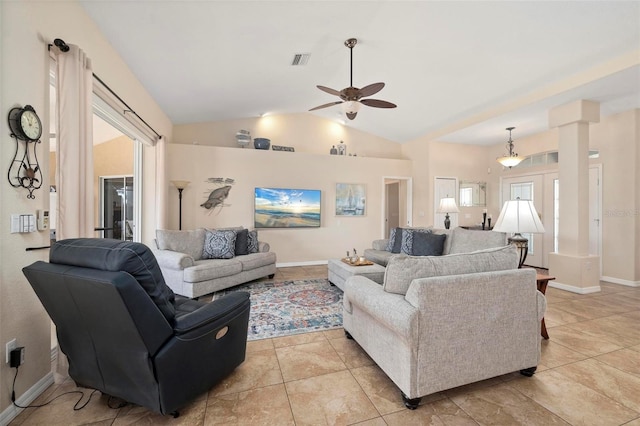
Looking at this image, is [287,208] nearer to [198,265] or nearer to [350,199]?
[350,199]

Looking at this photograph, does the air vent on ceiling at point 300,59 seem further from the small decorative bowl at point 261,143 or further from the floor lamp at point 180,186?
the floor lamp at point 180,186

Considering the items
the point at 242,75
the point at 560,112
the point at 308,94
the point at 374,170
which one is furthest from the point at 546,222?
the point at 242,75

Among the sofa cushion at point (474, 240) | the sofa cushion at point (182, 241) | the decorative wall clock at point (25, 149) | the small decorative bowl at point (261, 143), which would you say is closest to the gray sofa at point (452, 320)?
the sofa cushion at point (474, 240)

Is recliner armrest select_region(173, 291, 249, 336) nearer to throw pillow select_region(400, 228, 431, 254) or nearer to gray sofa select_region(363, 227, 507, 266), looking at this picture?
gray sofa select_region(363, 227, 507, 266)

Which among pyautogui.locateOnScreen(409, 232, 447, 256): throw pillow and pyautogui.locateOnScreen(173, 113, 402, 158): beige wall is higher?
pyautogui.locateOnScreen(173, 113, 402, 158): beige wall

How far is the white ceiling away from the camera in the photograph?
277 cm

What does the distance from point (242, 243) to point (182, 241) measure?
898mm

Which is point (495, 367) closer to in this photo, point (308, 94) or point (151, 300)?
point (151, 300)

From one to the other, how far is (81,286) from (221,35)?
115 inches

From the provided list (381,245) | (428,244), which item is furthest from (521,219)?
(381,245)

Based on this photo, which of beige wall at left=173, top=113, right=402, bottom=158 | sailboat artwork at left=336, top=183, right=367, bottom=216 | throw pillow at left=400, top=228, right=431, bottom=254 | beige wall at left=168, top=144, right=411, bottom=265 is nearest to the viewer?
throw pillow at left=400, top=228, right=431, bottom=254

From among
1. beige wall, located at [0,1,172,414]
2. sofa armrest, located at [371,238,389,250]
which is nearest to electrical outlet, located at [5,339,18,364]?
beige wall, located at [0,1,172,414]

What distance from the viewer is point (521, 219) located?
2.92 meters

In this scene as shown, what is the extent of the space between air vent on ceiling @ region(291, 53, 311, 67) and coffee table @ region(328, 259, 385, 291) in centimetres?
294
